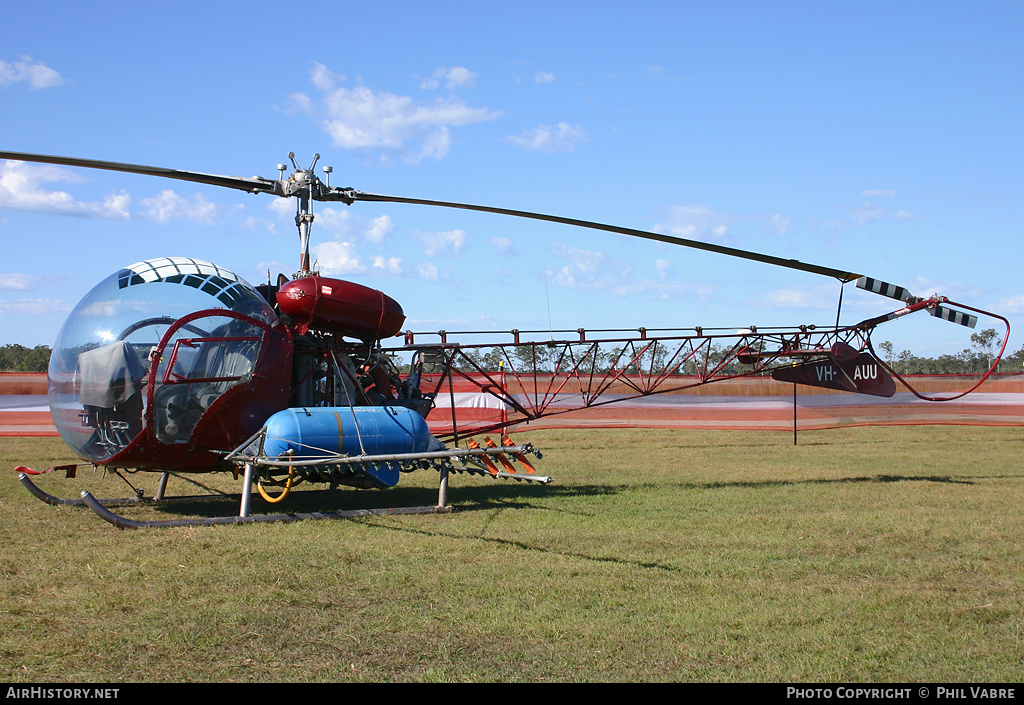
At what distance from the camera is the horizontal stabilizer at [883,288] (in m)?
12.6

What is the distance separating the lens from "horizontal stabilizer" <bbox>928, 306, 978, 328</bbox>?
1309 cm

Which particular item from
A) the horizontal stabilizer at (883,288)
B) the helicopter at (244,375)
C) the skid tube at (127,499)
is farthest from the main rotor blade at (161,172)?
the horizontal stabilizer at (883,288)

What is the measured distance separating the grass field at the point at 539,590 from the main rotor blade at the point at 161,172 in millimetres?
3868

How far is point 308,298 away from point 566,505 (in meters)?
4.75

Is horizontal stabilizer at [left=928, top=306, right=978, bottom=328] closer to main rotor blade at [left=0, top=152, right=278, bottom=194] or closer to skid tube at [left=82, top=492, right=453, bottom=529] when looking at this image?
skid tube at [left=82, top=492, right=453, bottom=529]

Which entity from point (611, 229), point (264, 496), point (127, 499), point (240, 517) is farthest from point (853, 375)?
point (127, 499)

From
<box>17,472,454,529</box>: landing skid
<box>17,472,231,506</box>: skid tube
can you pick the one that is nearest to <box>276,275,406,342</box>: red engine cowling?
<box>17,472,454,529</box>: landing skid

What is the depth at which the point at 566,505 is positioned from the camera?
11797mm

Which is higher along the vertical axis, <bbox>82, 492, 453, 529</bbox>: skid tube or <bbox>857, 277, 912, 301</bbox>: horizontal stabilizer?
<bbox>857, 277, 912, 301</bbox>: horizontal stabilizer

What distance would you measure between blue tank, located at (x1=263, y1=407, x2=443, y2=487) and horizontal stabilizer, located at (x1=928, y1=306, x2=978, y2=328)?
28.0 ft

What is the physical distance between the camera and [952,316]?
43.2 feet

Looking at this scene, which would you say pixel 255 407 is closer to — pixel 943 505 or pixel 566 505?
pixel 566 505

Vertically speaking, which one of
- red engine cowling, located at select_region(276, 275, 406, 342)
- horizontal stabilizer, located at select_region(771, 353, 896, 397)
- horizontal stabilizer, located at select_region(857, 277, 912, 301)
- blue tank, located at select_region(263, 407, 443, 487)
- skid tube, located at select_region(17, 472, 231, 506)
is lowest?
skid tube, located at select_region(17, 472, 231, 506)
